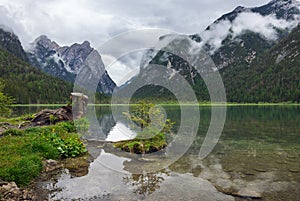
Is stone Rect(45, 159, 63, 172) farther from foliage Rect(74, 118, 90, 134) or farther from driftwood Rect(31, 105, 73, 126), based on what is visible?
driftwood Rect(31, 105, 73, 126)

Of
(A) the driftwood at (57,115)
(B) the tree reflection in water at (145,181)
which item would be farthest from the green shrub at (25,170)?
(A) the driftwood at (57,115)

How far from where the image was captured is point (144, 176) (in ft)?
46.6

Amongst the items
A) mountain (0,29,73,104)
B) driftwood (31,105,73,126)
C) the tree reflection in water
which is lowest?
the tree reflection in water

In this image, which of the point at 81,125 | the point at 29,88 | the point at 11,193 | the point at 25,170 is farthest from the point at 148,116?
the point at 29,88

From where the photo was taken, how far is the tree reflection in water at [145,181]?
39.0ft

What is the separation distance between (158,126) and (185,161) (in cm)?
664

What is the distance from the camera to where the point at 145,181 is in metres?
13.3

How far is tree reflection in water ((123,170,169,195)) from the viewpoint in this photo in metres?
11.9

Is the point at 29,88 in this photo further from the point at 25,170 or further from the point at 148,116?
the point at 25,170

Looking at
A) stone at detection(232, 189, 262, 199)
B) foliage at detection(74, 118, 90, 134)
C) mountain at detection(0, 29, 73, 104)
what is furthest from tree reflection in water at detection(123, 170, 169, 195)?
mountain at detection(0, 29, 73, 104)

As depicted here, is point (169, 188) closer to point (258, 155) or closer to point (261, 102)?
point (258, 155)

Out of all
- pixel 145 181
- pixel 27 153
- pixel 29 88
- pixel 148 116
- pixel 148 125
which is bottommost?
pixel 145 181

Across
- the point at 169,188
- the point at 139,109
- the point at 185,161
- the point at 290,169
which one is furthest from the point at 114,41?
the point at 290,169

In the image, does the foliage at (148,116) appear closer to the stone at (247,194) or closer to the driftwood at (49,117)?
the stone at (247,194)
